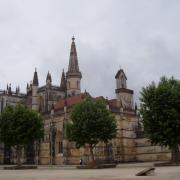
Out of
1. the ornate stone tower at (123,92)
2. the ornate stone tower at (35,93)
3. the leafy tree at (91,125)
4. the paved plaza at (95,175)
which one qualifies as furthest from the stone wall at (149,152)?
the paved plaza at (95,175)

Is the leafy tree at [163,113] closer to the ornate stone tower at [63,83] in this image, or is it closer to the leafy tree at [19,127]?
the leafy tree at [19,127]

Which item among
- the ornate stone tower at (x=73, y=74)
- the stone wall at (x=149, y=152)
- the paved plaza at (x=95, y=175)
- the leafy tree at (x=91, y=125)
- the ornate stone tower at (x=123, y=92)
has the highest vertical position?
the ornate stone tower at (x=73, y=74)

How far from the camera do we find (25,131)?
184 feet

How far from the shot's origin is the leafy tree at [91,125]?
1982 inches

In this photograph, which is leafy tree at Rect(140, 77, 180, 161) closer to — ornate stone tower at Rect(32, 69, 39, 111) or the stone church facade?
the stone church facade

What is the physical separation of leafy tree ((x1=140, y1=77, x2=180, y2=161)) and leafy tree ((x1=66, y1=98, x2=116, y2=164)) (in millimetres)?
5208

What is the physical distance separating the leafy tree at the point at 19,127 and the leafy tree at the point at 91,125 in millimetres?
6969

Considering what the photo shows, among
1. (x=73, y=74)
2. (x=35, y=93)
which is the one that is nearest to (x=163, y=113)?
(x=73, y=74)

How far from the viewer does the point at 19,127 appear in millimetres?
55250

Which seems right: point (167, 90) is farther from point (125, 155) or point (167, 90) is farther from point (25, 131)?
point (125, 155)

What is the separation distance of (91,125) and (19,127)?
11848 millimetres

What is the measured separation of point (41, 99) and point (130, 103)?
78.5ft

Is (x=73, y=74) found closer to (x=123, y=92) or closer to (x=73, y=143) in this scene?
(x=123, y=92)

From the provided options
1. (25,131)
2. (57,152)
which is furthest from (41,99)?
(25,131)
